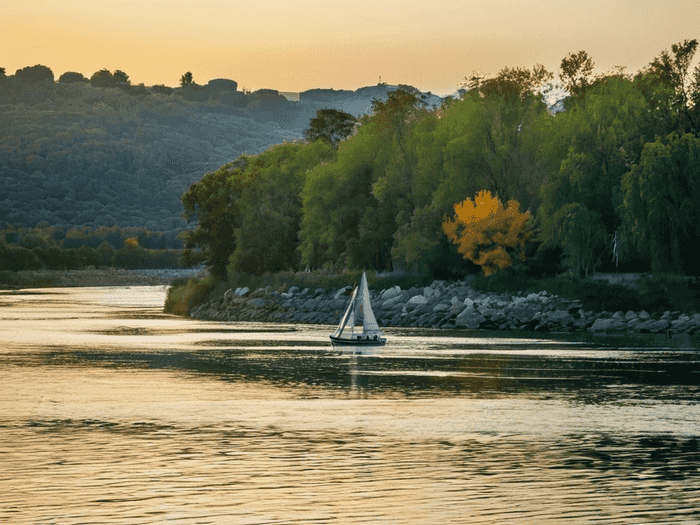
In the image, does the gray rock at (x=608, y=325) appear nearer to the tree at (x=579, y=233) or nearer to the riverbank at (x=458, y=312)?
the riverbank at (x=458, y=312)

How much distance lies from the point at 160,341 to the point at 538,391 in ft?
136

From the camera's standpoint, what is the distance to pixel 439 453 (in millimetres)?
33062

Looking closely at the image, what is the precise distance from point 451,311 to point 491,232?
9408 millimetres

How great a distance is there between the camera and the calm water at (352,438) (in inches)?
1021

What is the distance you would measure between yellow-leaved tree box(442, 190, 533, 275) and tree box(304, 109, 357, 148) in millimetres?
56545

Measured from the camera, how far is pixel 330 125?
165000mm

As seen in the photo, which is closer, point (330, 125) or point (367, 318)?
point (367, 318)

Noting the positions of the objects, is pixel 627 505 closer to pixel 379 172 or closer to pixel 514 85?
pixel 514 85

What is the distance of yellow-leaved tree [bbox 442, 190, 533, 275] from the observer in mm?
108188

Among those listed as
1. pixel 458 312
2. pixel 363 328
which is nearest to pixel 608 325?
pixel 458 312

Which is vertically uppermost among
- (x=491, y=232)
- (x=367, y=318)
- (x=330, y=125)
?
(x=330, y=125)

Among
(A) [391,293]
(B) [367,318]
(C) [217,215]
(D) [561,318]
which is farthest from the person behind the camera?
(C) [217,215]

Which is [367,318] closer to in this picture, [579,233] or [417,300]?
[579,233]

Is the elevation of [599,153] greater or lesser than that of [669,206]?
greater
